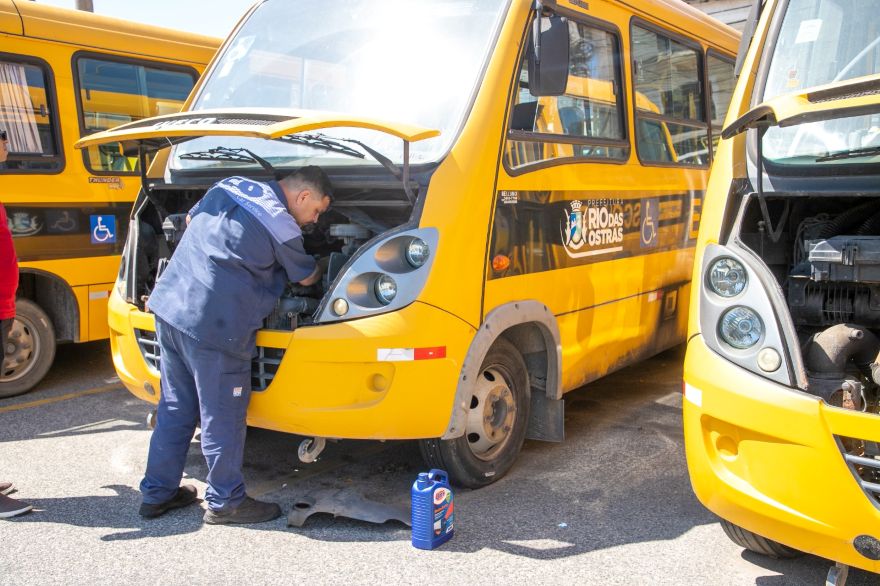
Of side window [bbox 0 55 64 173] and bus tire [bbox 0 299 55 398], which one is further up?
side window [bbox 0 55 64 173]

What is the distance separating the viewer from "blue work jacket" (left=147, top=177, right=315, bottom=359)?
387 centimetres

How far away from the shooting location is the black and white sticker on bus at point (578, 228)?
14.2 ft

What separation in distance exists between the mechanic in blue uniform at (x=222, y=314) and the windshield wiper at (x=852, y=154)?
219 centimetres

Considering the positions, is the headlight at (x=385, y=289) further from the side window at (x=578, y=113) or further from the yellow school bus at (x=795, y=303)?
the yellow school bus at (x=795, y=303)

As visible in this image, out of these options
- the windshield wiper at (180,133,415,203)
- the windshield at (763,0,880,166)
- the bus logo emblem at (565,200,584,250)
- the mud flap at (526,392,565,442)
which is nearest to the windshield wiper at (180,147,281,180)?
the windshield wiper at (180,133,415,203)

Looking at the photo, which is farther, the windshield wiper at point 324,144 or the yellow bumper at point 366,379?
the windshield wiper at point 324,144

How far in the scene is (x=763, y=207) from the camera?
11.7 feet

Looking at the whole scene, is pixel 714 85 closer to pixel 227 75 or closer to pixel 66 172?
pixel 227 75

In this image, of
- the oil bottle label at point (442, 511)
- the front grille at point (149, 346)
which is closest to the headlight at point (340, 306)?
Result: the oil bottle label at point (442, 511)

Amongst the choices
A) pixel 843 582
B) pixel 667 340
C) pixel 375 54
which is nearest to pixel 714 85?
pixel 667 340

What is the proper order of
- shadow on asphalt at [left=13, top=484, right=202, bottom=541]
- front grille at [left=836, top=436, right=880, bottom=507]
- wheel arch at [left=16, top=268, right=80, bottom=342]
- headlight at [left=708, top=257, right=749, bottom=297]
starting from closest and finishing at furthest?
1. front grille at [left=836, top=436, right=880, bottom=507]
2. headlight at [left=708, top=257, right=749, bottom=297]
3. shadow on asphalt at [left=13, top=484, right=202, bottom=541]
4. wheel arch at [left=16, top=268, right=80, bottom=342]

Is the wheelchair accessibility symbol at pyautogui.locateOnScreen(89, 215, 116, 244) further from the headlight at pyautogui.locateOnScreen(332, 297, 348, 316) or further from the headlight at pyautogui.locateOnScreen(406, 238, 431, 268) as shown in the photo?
the headlight at pyautogui.locateOnScreen(406, 238, 431, 268)

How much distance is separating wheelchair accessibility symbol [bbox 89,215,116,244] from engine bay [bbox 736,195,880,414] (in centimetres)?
507

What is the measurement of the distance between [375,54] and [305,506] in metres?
2.32
